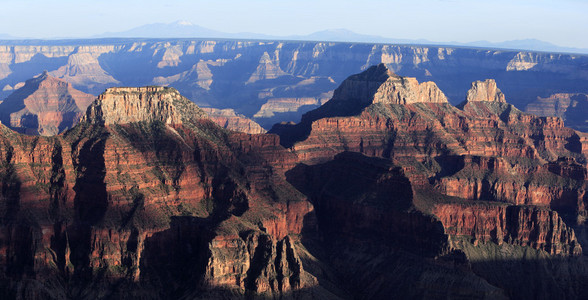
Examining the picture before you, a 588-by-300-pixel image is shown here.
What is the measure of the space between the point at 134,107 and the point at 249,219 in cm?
2840

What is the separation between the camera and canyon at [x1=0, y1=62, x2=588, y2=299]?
105312 mm

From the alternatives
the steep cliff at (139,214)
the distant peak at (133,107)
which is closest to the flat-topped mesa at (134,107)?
the distant peak at (133,107)

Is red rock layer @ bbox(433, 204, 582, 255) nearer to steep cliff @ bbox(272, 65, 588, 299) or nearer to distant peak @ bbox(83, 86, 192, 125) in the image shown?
steep cliff @ bbox(272, 65, 588, 299)

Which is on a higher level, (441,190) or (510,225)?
(441,190)

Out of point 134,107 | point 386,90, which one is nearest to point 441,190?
point 386,90

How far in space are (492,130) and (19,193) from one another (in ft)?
389

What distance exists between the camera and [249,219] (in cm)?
12094

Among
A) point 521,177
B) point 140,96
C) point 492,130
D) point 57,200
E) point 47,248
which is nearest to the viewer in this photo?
point 47,248

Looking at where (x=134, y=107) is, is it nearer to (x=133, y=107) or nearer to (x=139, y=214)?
(x=133, y=107)

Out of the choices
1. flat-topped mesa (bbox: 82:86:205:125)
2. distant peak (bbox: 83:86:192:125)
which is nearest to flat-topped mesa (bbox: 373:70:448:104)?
flat-topped mesa (bbox: 82:86:205:125)

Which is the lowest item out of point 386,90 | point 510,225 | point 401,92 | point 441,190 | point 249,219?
point 510,225

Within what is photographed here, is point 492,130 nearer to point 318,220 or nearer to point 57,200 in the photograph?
point 318,220

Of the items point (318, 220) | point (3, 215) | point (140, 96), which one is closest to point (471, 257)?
point (318, 220)

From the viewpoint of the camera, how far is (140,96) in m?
134
